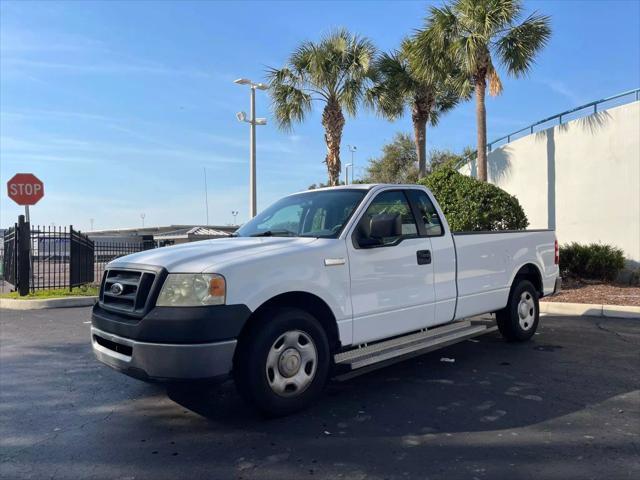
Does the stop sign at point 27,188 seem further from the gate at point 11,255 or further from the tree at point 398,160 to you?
the tree at point 398,160

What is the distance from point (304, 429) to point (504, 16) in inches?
559

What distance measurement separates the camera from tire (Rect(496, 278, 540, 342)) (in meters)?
6.78

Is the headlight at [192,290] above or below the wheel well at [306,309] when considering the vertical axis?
above

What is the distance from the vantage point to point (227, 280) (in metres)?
3.88

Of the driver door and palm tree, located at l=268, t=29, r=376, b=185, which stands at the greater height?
palm tree, located at l=268, t=29, r=376, b=185

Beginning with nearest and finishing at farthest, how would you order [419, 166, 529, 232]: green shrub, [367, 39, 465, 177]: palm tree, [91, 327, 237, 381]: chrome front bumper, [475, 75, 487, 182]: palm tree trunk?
1. [91, 327, 237, 381]: chrome front bumper
2. [419, 166, 529, 232]: green shrub
3. [475, 75, 487, 182]: palm tree trunk
4. [367, 39, 465, 177]: palm tree

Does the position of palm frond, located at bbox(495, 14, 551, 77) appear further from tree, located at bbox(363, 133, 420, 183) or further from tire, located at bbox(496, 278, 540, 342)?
tree, located at bbox(363, 133, 420, 183)

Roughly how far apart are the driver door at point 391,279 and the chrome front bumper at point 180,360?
4.35 ft

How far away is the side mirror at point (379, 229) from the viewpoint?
15.2 ft

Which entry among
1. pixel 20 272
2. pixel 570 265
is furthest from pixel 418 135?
pixel 20 272

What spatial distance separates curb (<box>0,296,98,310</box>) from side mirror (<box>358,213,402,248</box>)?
9.32 meters

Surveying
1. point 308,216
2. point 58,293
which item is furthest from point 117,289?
point 58,293

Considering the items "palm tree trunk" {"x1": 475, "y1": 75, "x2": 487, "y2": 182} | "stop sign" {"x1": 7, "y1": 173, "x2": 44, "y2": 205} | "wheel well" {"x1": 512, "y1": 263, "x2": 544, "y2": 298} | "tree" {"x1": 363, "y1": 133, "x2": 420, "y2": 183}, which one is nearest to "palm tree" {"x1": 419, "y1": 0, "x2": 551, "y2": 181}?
"palm tree trunk" {"x1": 475, "y1": 75, "x2": 487, "y2": 182}

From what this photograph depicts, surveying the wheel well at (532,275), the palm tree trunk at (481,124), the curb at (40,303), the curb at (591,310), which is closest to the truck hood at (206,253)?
the wheel well at (532,275)
